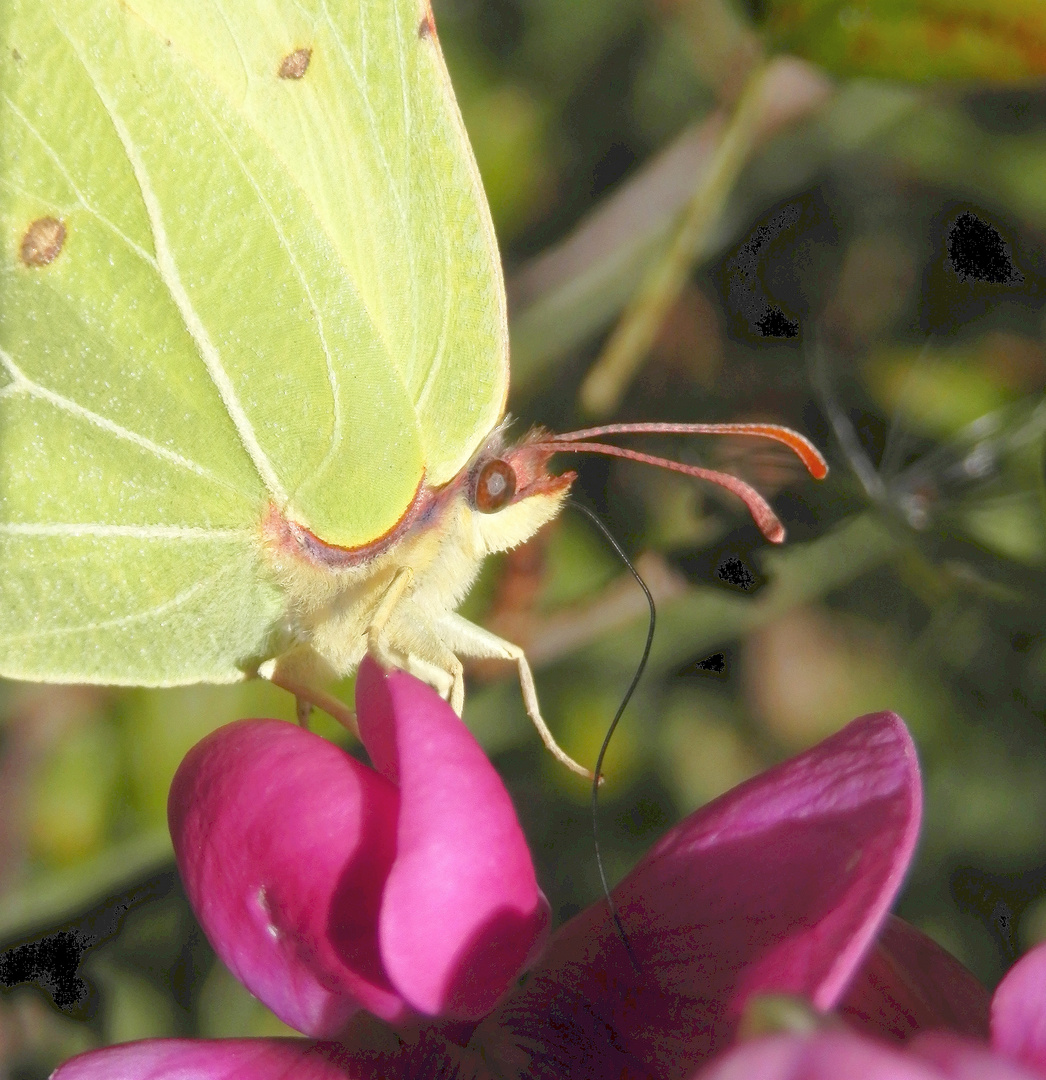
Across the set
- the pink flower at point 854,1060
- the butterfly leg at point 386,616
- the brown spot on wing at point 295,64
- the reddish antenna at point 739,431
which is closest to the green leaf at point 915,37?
the reddish antenna at point 739,431

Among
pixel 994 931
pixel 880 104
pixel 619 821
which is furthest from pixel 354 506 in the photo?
pixel 880 104

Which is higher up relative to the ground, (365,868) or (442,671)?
(365,868)

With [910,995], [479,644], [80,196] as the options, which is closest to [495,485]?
[479,644]

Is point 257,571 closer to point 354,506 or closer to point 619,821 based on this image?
point 354,506

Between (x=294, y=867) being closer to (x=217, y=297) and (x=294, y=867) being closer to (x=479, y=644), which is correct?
(x=479, y=644)

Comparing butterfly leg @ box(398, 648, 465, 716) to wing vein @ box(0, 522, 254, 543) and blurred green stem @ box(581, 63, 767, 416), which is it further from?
blurred green stem @ box(581, 63, 767, 416)
